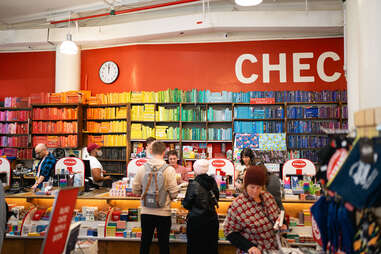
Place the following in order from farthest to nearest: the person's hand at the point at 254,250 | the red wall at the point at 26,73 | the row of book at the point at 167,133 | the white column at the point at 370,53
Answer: the red wall at the point at 26,73, the row of book at the point at 167,133, the white column at the point at 370,53, the person's hand at the point at 254,250

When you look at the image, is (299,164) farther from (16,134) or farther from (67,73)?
(16,134)

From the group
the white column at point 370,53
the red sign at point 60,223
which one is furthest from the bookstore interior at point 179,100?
the red sign at point 60,223

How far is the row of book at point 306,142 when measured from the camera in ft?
25.7

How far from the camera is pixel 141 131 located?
27.1 ft

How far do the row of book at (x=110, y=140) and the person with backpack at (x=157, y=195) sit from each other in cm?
441

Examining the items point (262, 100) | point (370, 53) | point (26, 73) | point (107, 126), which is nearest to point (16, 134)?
point (26, 73)

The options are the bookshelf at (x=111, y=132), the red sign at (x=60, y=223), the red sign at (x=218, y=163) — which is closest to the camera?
the red sign at (x=60, y=223)

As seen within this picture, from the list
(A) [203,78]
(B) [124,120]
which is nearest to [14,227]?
(B) [124,120]

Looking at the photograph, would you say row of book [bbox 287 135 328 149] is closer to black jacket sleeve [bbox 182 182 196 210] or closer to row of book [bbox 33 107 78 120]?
black jacket sleeve [bbox 182 182 196 210]

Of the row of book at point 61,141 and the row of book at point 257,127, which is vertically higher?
the row of book at point 257,127

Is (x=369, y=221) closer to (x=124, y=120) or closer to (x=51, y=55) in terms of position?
(x=124, y=120)

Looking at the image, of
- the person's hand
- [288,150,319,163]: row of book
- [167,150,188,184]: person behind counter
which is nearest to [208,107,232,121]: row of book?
[288,150,319,163]: row of book

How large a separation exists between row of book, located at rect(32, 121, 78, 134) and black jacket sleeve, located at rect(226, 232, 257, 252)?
21.9 ft

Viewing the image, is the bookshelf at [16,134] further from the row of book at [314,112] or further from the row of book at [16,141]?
the row of book at [314,112]
